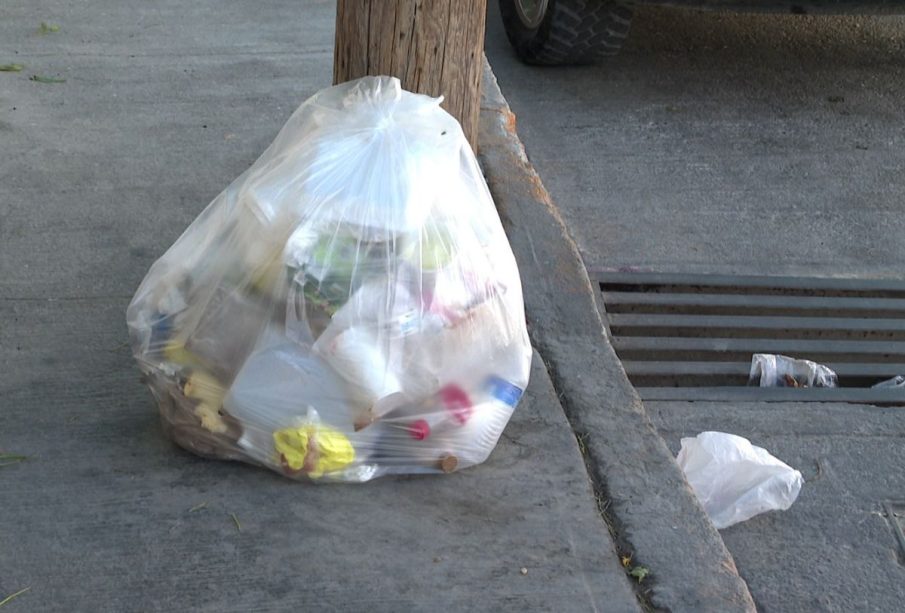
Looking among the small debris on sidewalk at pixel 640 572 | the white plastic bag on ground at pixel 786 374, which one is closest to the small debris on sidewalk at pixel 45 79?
the white plastic bag on ground at pixel 786 374

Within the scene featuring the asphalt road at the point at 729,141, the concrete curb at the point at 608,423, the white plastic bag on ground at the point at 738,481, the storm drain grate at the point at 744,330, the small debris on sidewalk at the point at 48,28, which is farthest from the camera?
the small debris on sidewalk at the point at 48,28

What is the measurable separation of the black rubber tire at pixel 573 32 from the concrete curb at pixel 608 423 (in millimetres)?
1468

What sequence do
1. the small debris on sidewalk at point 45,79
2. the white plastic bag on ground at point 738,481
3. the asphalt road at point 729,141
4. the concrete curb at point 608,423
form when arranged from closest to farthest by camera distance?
the concrete curb at point 608,423 < the white plastic bag on ground at point 738,481 < the asphalt road at point 729,141 < the small debris on sidewalk at point 45,79

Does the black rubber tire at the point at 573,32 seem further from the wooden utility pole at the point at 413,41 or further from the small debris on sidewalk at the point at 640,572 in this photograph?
the small debris on sidewalk at the point at 640,572

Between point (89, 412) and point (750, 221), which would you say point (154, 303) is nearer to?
point (89, 412)

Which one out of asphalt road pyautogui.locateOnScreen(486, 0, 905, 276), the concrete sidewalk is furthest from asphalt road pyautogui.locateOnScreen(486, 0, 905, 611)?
the concrete sidewalk

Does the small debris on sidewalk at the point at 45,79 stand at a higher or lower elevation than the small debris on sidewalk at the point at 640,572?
lower

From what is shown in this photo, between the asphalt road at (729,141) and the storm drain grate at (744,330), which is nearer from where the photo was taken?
the storm drain grate at (744,330)

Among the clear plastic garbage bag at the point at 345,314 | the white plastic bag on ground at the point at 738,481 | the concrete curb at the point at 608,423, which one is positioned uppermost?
the clear plastic garbage bag at the point at 345,314

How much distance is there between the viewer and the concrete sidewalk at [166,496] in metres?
2.03

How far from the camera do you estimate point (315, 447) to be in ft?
7.23

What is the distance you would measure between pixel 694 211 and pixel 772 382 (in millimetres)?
1004

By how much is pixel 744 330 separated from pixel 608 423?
3.66ft

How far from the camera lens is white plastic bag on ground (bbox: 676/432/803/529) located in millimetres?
2623
